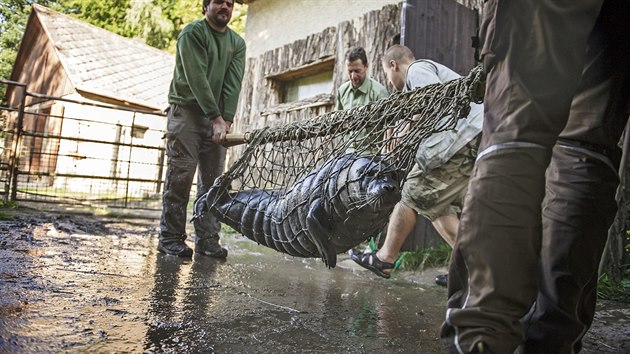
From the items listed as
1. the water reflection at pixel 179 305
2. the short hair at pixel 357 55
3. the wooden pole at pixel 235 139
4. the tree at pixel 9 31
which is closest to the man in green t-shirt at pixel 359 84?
the short hair at pixel 357 55

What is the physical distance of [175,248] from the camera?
3.56 meters

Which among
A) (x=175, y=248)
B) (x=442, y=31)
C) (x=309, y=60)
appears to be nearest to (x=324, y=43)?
(x=309, y=60)

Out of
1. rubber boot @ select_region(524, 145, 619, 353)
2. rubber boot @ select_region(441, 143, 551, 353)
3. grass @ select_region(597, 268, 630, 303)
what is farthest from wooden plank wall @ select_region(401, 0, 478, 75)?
rubber boot @ select_region(441, 143, 551, 353)

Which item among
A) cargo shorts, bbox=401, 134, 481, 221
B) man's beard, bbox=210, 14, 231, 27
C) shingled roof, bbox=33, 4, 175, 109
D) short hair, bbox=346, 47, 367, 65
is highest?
shingled roof, bbox=33, 4, 175, 109

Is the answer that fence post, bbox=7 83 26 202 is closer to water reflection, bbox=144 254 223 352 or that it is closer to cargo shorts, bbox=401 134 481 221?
water reflection, bbox=144 254 223 352

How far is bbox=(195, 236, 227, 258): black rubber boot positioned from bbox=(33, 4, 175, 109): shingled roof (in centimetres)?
1263

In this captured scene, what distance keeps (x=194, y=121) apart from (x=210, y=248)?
3.54 ft

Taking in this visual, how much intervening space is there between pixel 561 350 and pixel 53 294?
6.24 ft

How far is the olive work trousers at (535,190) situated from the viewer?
102 centimetres

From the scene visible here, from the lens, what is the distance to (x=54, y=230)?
14.5ft

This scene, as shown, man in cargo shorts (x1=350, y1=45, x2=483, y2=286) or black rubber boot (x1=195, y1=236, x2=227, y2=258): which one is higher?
man in cargo shorts (x1=350, y1=45, x2=483, y2=286)

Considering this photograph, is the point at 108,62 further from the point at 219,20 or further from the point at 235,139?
the point at 235,139

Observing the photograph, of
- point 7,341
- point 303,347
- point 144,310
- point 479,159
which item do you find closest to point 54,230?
point 144,310

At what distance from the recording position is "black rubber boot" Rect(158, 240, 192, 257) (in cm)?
353
